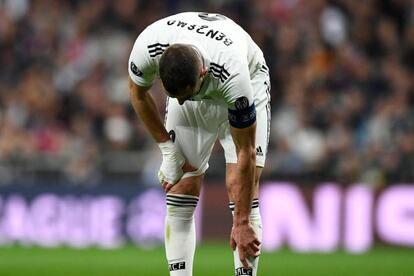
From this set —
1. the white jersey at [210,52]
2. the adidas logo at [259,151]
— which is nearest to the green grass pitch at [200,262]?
the adidas logo at [259,151]

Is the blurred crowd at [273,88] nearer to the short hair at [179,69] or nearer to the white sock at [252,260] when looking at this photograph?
the white sock at [252,260]

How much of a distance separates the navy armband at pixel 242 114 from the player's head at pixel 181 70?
1.10ft

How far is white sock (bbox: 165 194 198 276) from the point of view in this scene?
7.11m

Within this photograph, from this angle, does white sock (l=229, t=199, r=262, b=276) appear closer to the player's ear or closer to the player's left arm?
the player's left arm

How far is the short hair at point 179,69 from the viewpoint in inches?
237

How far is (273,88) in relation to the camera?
639 inches

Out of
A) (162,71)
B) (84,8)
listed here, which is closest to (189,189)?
(162,71)

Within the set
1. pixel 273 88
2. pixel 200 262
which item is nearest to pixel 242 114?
Answer: pixel 200 262

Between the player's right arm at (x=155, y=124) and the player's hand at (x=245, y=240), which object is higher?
the player's right arm at (x=155, y=124)

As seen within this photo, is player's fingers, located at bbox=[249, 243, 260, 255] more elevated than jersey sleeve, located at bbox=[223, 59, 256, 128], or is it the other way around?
jersey sleeve, located at bbox=[223, 59, 256, 128]

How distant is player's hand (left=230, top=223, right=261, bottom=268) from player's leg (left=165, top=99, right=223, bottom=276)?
485mm

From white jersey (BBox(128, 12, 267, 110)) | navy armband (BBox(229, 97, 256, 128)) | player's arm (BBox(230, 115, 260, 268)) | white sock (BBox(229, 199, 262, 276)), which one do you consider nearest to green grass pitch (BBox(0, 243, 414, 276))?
white sock (BBox(229, 199, 262, 276))

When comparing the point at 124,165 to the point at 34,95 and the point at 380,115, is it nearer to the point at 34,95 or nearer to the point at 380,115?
the point at 34,95

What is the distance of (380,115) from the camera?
49.4 ft
